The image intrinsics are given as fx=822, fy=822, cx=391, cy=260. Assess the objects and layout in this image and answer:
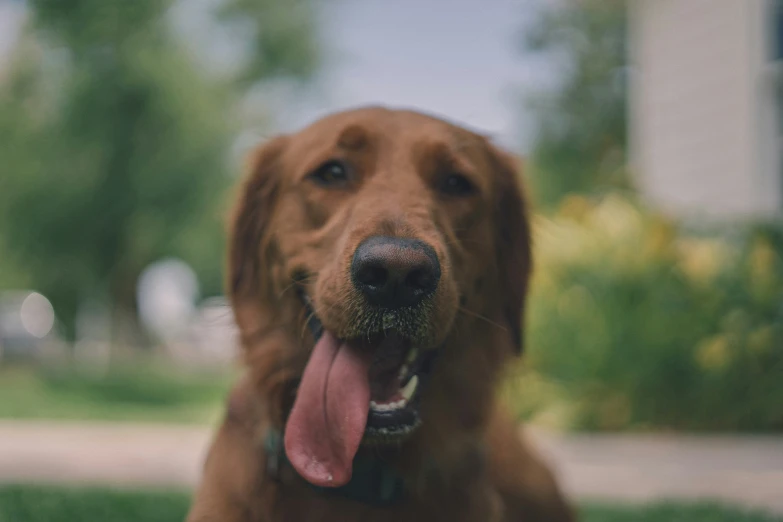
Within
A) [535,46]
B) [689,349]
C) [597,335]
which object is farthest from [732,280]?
[535,46]

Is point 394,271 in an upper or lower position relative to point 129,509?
upper

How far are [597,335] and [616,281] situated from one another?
569mm

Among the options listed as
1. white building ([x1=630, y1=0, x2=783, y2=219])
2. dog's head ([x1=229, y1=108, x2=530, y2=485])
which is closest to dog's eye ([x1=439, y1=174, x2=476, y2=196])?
dog's head ([x1=229, y1=108, x2=530, y2=485])

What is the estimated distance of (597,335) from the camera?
7.57 m

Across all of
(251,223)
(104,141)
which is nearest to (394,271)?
(251,223)

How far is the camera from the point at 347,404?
250 cm

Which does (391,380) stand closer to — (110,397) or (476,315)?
(476,315)

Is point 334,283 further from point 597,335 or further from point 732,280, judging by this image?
point 732,280

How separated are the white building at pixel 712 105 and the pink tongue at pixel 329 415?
274 inches

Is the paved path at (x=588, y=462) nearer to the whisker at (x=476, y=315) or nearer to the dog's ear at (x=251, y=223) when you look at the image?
the whisker at (x=476, y=315)

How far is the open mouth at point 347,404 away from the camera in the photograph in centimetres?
247

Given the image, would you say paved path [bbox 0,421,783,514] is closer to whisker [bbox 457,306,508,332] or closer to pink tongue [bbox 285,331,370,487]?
whisker [bbox 457,306,508,332]

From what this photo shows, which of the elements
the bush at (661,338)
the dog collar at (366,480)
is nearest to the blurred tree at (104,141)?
the bush at (661,338)

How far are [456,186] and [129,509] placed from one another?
Result: 2803 mm
